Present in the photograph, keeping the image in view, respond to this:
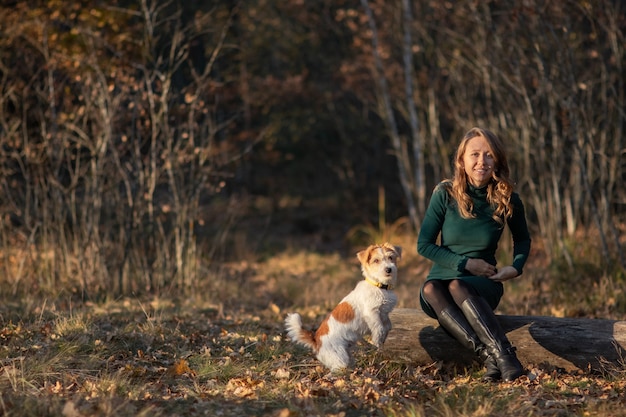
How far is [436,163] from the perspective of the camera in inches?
462

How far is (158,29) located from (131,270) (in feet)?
12.1

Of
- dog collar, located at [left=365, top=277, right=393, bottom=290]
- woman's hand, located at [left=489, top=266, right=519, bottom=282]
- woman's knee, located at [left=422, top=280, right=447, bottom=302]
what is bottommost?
woman's knee, located at [left=422, top=280, right=447, bottom=302]

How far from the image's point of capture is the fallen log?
189 inches

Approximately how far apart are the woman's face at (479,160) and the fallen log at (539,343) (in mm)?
1023

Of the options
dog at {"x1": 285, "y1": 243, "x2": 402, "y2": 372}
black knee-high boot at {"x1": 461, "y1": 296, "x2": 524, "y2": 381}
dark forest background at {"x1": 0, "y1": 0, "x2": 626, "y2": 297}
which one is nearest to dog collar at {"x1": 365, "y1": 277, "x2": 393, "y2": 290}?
dog at {"x1": 285, "y1": 243, "x2": 402, "y2": 372}

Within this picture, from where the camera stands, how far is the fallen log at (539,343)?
479cm

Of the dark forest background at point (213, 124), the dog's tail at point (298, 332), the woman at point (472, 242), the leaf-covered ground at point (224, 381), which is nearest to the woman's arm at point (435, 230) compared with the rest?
the woman at point (472, 242)

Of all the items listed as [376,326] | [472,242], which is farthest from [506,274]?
[376,326]

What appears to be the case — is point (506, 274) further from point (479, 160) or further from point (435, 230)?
point (479, 160)

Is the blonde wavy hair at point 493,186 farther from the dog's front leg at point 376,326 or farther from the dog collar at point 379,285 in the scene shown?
the dog's front leg at point 376,326

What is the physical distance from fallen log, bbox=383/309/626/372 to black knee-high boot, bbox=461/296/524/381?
357 mm

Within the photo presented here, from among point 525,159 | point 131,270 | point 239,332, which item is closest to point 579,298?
point 525,159

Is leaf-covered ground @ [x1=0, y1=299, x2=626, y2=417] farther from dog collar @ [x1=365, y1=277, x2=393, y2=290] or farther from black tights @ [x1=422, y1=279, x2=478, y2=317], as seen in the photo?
dog collar @ [x1=365, y1=277, x2=393, y2=290]

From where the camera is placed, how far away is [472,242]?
4891 mm
